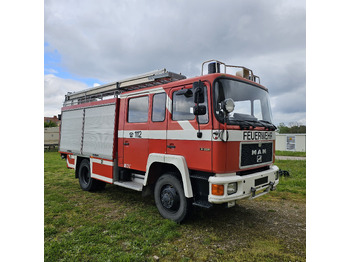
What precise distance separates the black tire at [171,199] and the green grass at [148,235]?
18 centimetres

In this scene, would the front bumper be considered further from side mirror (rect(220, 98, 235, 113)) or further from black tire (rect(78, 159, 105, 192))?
black tire (rect(78, 159, 105, 192))

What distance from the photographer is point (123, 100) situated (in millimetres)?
5758

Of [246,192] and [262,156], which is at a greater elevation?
[262,156]

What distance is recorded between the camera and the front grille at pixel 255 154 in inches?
161

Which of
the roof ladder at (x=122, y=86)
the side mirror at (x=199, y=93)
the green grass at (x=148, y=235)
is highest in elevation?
the roof ladder at (x=122, y=86)

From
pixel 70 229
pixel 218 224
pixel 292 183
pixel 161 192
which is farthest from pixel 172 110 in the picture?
pixel 292 183

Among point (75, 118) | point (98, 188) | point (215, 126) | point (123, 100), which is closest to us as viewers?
point (215, 126)

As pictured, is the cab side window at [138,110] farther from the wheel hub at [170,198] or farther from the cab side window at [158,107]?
the wheel hub at [170,198]

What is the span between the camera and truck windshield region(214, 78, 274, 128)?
12.9 feet

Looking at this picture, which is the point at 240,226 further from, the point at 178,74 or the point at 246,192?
the point at 178,74

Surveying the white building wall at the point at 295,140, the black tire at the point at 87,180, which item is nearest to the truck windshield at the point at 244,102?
the black tire at the point at 87,180

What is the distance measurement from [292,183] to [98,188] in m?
6.34

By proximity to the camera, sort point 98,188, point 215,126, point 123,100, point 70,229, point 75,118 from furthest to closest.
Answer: point 75,118 → point 98,188 → point 123,100 → point 70,229 → point 215,126

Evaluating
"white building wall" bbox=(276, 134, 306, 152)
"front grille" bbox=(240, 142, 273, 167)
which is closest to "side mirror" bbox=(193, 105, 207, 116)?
"front grille" bbox=(240, 142, 273, 167)
